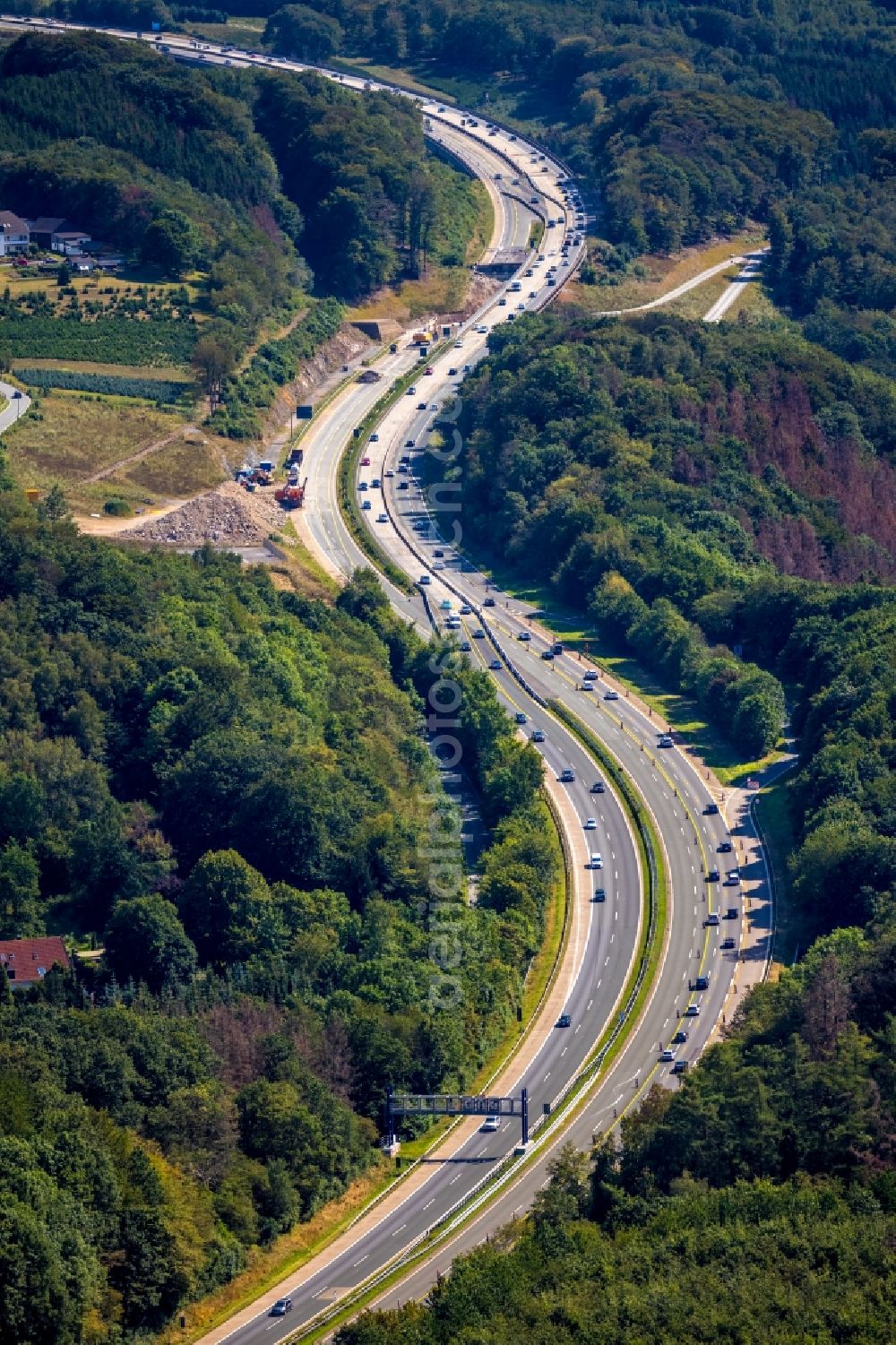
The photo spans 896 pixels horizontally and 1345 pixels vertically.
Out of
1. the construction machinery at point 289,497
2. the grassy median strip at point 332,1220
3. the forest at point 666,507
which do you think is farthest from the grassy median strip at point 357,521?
the grassy median strip at point 332,1220

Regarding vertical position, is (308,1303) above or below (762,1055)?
below

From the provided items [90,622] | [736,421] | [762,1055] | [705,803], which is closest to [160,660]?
[90,622]

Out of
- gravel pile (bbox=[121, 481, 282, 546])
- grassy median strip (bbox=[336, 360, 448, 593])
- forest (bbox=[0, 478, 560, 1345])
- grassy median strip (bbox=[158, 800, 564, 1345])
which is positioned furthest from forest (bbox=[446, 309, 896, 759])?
grassy median strip (bbox=[158, 800, 564, 1345])

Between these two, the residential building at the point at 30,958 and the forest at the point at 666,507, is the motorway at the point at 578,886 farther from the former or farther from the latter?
the residential building at the point at 30,958

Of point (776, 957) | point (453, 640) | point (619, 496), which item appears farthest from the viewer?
point (619, 496)

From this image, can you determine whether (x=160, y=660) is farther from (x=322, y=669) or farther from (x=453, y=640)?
(x=453, y=640)

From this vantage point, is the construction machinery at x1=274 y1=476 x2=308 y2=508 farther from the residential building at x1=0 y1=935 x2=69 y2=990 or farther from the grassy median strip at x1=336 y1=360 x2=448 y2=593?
the residential building at x1=0 y1=935 x2=69 y2=990
